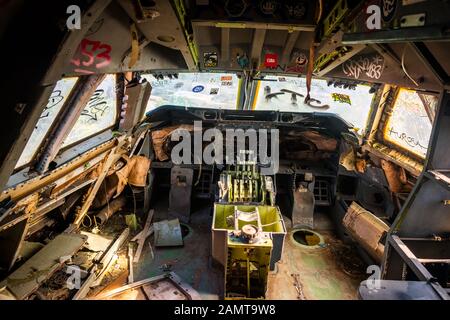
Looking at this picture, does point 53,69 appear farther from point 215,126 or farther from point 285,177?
point 285,177

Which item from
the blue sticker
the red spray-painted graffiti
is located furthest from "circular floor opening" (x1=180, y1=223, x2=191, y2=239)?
the red spray-painted graffiti

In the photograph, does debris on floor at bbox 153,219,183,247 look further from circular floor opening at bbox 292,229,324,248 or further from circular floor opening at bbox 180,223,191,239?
circular floor opening at bbox 292,229,324,248

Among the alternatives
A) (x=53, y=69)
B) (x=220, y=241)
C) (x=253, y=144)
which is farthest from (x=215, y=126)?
(x=53, y=69)

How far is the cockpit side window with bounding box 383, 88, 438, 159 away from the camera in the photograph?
3.77 metres

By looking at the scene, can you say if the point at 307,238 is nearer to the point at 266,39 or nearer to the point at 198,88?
the point at 266,39

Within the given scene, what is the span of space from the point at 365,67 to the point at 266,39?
1.38 meters

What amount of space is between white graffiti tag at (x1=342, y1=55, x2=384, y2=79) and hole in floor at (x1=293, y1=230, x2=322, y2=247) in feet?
8.98

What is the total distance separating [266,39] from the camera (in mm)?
4211

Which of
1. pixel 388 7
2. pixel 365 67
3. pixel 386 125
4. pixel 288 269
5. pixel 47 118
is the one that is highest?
pixel 388 7

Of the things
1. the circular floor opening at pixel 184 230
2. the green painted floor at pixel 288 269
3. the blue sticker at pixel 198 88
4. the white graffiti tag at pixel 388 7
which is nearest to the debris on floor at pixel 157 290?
the green painted floor at pixel 288 269

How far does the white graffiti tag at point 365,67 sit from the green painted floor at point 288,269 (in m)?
2.78

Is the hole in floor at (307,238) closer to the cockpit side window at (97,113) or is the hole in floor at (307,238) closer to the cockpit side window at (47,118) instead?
the cockpit side window at (97,113)

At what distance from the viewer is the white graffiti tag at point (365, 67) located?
3533mm

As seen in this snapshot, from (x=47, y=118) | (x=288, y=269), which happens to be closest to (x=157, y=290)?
(x=288, y=269)
